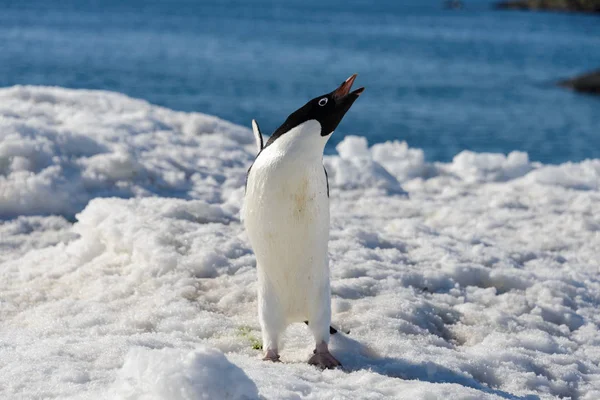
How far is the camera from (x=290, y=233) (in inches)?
185

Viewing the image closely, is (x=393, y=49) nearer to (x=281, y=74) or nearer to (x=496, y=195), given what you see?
(x=281, y=74)

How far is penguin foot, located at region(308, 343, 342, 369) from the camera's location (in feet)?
15.0

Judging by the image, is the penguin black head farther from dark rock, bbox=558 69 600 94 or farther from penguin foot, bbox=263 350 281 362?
dark rock, bbox=558 69 600 94

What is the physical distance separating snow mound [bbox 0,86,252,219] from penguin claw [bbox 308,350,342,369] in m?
3.53

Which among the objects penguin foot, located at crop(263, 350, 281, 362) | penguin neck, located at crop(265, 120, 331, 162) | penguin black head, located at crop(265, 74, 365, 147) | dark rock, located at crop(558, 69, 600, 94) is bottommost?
dark rock, located at crop(558, 69, 600, 94)

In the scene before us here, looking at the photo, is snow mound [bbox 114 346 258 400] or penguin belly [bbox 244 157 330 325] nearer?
snow mound [bbox 114 346 258 400]

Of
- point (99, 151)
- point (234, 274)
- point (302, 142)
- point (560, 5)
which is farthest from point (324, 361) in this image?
point (560, 5)

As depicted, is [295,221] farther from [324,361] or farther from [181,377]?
[181,377]

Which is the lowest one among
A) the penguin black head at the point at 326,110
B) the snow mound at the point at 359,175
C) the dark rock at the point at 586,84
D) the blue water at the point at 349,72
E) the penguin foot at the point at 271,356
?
the blue water at the point at 349,72

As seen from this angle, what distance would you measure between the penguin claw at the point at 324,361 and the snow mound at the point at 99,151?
3.53 meters

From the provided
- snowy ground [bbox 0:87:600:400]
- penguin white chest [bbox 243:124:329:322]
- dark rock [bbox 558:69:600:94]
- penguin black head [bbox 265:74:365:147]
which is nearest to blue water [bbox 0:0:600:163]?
dark rock [bbox 558:69:600:94]

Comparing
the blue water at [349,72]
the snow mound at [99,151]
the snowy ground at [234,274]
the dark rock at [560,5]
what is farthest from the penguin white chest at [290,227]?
the dark rock at [560,5]

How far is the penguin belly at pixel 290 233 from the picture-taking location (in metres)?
4.61

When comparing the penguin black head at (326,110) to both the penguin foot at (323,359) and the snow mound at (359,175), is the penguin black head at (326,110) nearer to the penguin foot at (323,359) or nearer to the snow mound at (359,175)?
the penguin foot at (323,359)
